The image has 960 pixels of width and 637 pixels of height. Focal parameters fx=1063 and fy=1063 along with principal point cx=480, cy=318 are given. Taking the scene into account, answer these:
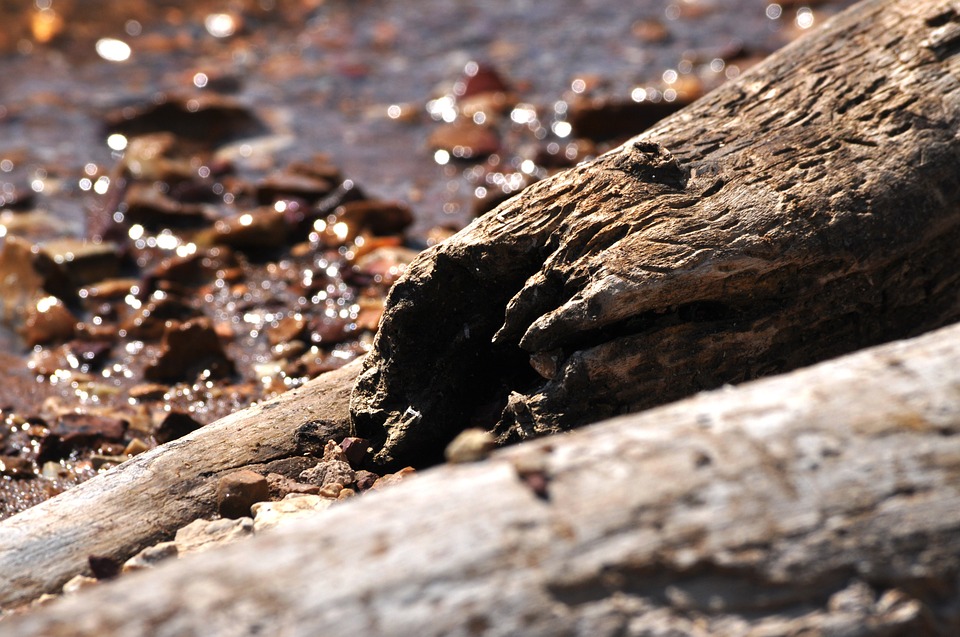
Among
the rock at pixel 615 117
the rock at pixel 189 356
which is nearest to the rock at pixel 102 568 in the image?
the rock at pixel 189 356

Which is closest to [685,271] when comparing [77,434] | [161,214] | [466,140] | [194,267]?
[77,434]

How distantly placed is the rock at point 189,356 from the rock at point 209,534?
6.00 feet

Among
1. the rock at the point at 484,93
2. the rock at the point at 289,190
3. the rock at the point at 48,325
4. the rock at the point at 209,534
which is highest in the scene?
the rock at the point at 484,93

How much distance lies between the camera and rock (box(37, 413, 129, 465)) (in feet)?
13.3

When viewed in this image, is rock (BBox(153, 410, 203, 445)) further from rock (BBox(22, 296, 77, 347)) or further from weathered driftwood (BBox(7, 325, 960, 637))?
weathered driftwood (BBox(7, 325, 960, 637))

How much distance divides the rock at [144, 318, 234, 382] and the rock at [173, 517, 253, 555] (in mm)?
1829

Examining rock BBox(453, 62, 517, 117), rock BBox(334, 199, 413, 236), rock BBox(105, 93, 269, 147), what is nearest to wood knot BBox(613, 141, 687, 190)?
rock BBox(334, 199, 413, 236)

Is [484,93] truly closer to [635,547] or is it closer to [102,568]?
[102,568]

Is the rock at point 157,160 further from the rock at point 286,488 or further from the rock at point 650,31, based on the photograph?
the rock at point 286,488

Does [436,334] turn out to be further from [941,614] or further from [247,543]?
[941,614]

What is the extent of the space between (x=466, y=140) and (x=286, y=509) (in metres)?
4.18

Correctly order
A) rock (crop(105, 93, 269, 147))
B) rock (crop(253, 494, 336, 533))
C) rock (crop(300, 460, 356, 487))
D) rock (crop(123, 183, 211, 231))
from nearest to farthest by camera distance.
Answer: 1. rock (crop(253, 494, 336, 533))
2. rock (crop(300, 460, 356, 487))
3. rock (crop(123, 183, 211, 231))
4. rock (crop(105, 93, 269, 147))

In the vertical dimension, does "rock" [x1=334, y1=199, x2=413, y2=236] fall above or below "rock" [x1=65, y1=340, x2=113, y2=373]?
above

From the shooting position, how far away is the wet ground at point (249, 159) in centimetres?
462
